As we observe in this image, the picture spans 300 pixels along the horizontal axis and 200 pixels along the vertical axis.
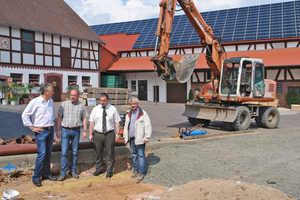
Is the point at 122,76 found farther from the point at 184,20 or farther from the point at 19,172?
the point at 19,172

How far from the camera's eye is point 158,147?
25.2ft

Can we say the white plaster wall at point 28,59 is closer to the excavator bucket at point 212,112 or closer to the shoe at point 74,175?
the excavator bucket at point 212,112

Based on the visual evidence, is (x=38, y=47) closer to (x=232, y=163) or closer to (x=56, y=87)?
(x=56, y=87)

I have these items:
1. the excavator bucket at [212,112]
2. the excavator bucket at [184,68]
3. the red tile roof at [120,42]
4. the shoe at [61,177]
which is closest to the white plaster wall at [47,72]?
the red tile roof at [120,42]

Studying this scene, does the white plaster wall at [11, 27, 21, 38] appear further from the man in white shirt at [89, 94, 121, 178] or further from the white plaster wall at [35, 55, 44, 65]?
the man in white shirt at [89, 94, 121, 178]

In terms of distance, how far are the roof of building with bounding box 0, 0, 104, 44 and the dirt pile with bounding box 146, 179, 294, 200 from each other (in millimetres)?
19477

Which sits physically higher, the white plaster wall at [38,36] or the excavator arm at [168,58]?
the white plaster wall at [38,36]

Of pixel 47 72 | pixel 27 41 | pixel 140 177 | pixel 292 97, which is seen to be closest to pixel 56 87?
pixel 47 72

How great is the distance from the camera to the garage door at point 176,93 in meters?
26.5

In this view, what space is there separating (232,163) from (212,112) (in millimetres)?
5025

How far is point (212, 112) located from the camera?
36.3 ft

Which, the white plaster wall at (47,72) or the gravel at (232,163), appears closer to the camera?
the gravel at (232,163)

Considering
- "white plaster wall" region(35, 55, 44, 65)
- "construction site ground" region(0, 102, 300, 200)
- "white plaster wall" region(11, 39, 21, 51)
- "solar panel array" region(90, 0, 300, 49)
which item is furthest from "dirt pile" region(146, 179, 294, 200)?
"solar panel array" region(90, 0, 300, 49)

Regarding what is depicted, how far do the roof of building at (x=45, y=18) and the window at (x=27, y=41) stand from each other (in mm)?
572
